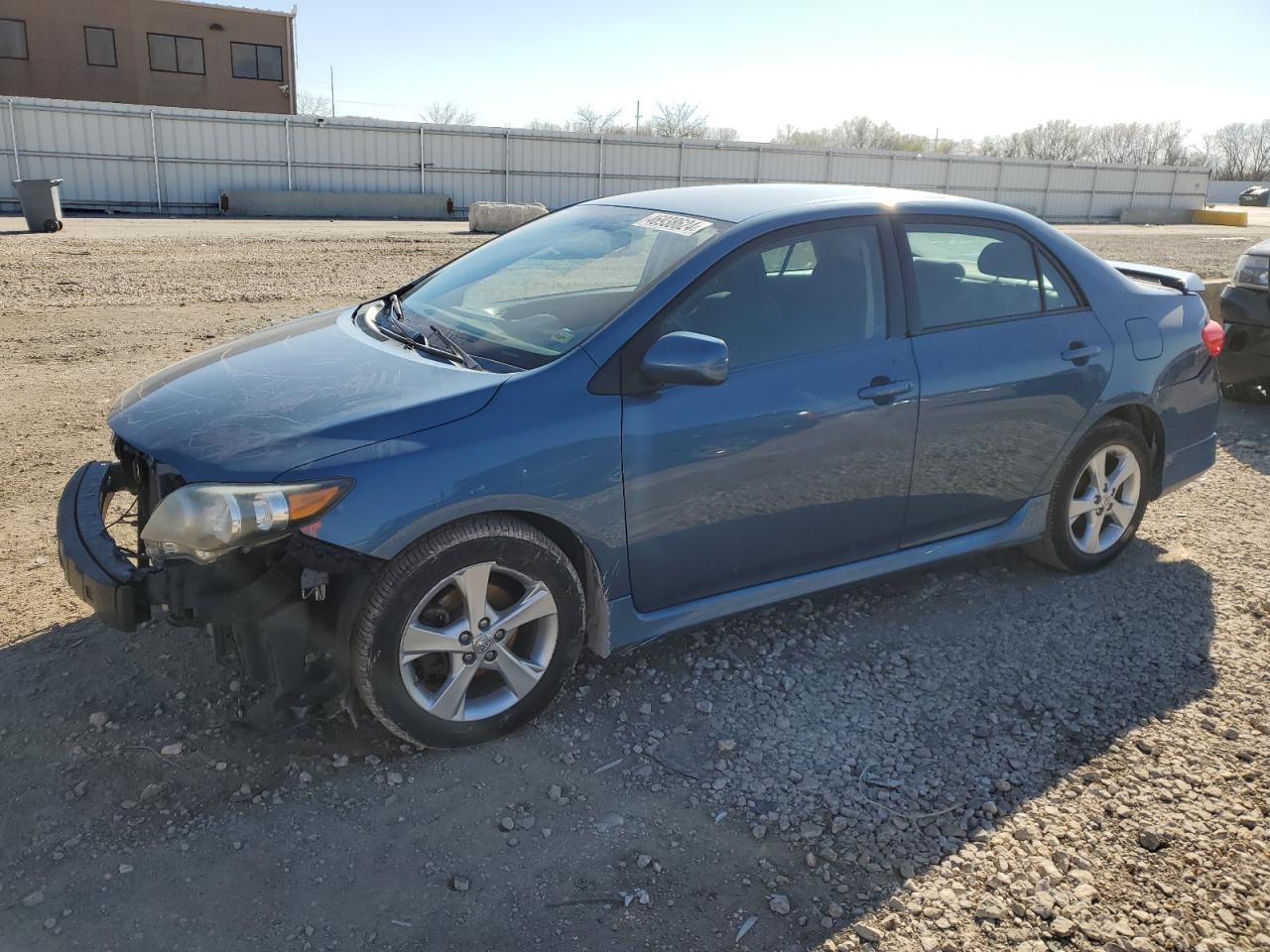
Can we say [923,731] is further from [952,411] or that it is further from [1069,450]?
[1069,450]

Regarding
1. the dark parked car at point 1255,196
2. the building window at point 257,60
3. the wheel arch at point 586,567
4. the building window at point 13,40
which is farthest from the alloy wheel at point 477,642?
the dark parked car at point 1255,196

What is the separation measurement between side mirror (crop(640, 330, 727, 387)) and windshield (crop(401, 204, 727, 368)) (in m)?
0.30

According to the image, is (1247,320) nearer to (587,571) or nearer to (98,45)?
(587,571)

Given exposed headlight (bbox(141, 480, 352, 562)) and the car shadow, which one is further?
exposed headlight (bbox(141, 480, 352, 562))

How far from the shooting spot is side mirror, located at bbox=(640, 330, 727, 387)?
10.6ft

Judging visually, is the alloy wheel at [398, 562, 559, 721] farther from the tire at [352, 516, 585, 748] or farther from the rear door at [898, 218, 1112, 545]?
the rear door at [898, 218, 1112, 545]

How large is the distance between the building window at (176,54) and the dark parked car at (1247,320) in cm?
4041

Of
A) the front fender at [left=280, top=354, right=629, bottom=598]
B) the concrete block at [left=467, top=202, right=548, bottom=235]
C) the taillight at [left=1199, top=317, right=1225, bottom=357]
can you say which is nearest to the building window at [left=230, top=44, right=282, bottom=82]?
the concrete block at [left=467, top=202, right=548, bottom=235]

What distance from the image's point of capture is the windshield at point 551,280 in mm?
3596

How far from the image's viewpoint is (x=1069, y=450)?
14.7 ft

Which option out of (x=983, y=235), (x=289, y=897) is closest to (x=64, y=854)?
(x=289, y=897)

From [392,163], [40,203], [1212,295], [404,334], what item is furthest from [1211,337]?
[392,163]

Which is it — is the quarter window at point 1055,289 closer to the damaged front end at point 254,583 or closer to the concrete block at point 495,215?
the damaged front end at point 254,583

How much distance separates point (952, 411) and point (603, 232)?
5.18 ft
